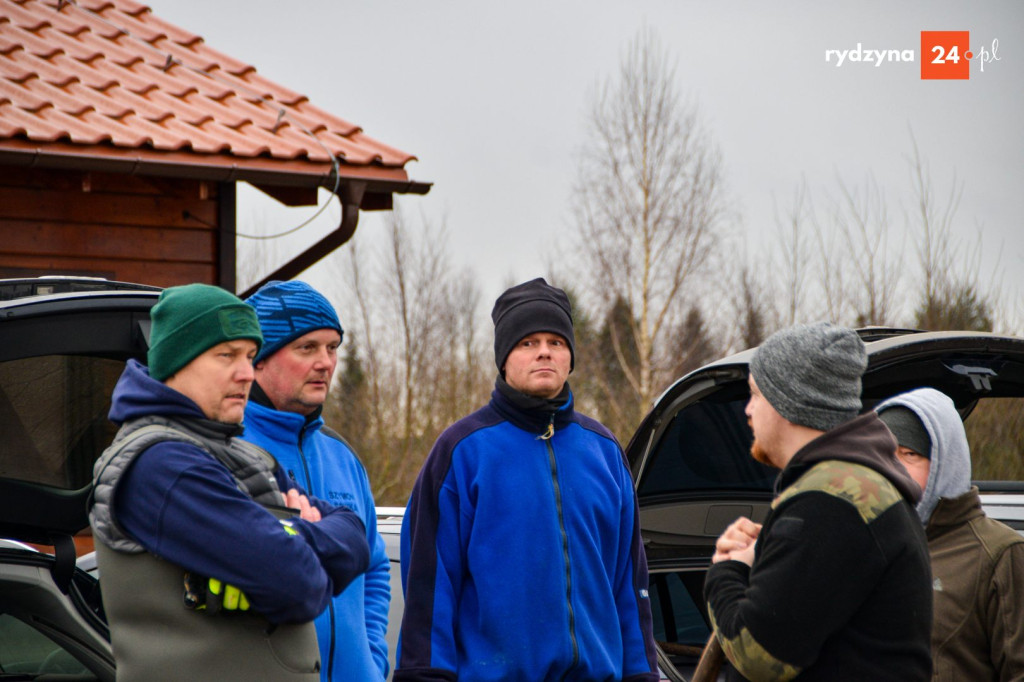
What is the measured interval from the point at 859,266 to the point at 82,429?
13839mm

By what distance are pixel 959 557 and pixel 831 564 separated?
3.47 ft

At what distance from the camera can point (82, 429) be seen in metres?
3.83

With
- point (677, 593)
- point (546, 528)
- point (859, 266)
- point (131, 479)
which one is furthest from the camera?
point (859, 266)

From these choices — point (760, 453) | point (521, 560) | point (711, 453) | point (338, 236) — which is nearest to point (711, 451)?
point (711, 453)

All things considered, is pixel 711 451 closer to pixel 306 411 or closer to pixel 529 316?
pixel 529 316

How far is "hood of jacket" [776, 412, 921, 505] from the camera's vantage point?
221 centimetres

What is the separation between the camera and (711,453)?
4.86m

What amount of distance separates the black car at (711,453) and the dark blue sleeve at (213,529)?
7.21ft

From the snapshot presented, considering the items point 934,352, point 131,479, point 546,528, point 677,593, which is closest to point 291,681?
point 131,479

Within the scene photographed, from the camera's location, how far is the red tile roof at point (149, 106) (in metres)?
6.80

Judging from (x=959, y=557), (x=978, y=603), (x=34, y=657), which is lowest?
(x=34, y=657)

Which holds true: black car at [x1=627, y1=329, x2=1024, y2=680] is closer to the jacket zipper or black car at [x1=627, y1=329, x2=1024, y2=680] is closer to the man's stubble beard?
the jacket zipper

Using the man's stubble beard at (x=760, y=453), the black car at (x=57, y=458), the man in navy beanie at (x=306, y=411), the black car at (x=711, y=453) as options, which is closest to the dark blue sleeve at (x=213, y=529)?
the man in navy beanie at (x=306, y=411)

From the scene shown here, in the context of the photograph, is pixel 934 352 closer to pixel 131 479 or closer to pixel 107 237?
pixel 131 479
